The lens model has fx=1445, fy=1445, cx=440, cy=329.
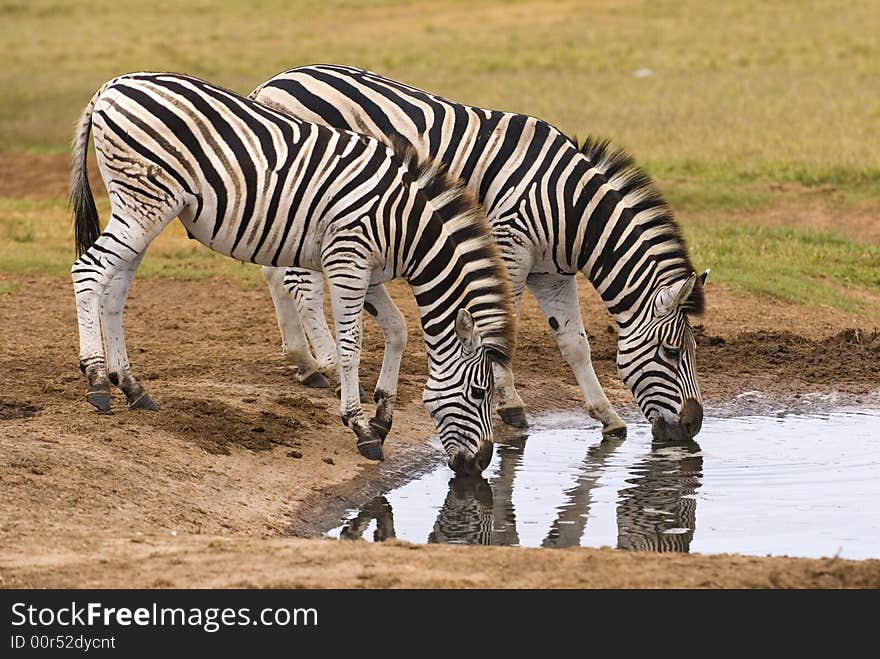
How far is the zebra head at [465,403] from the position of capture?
8.89 metres

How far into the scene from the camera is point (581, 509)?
8562 millimetres

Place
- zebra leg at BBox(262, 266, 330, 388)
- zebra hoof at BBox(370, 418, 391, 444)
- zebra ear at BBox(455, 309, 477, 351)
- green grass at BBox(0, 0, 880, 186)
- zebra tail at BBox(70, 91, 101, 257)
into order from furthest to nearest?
green grass at BBox(0, 0, 880, 186)
zebra leg at BBox(262, 266, 330, 388)
zebra tail at BBox(70, 91, 101, 257)
zebra hoof at BBox(370, 418, 391, 444)
zebra ear at BBox(455, 309, 477, 351)

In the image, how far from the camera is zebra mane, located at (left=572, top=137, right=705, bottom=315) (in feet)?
32.5

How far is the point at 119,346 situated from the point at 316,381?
6.58ft

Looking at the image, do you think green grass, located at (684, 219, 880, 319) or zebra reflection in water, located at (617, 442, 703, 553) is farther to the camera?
green grass, located at (684, 219, 880, 319)

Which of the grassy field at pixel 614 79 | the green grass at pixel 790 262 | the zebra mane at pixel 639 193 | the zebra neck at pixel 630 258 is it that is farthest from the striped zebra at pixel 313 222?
the green grass at pixel 790 262

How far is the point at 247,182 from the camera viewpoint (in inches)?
360

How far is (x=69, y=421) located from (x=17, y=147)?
56.3 ft

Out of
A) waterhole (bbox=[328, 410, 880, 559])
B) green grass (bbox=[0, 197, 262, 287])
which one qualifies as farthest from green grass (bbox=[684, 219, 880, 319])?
green grass (bbox=[0, 197, 262, 287])

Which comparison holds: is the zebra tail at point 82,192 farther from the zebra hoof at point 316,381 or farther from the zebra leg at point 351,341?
the zebra hoof at point 316,381

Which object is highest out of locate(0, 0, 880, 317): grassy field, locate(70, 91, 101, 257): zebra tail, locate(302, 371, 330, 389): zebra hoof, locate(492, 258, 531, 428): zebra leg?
locate(0, 0, 880, 317): grassy field

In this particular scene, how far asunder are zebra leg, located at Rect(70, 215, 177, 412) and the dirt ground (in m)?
0.34

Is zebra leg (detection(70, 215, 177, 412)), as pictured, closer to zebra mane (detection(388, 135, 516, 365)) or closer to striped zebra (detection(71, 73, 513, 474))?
striped zebra (detection(71, 73, 513, 474))
